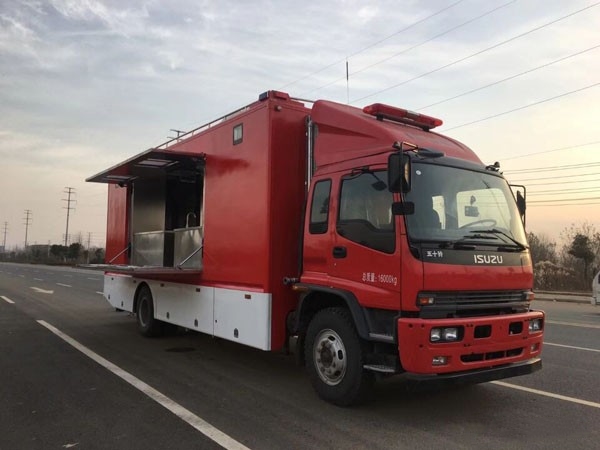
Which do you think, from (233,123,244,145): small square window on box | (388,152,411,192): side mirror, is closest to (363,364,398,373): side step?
(388,152,411,192): side mirror

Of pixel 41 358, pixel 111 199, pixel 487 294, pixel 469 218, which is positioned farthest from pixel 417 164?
pixel 111 199

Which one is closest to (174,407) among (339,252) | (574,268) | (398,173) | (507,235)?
(339,252)

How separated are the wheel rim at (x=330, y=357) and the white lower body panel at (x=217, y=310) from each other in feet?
2.57

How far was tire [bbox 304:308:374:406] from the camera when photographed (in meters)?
5.32

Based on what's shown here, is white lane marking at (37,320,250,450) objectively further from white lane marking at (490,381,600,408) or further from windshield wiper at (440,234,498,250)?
white lane marking at (490,381,600,408)

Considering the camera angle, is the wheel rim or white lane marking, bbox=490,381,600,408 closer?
the wheel rim

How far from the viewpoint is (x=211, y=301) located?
7.71m

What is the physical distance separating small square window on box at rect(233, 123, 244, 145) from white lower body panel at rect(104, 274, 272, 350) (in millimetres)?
→ 2070

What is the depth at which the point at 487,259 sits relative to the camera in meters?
5.25

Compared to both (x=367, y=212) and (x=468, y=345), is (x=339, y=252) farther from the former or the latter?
(x=468, y=345)

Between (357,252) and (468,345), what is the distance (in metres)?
1.41

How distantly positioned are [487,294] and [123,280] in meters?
8.75

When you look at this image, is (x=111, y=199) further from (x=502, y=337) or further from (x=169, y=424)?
(x=502, y=337)

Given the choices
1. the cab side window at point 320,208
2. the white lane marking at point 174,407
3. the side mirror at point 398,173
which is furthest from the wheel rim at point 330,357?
the side mirror at point 398,173
